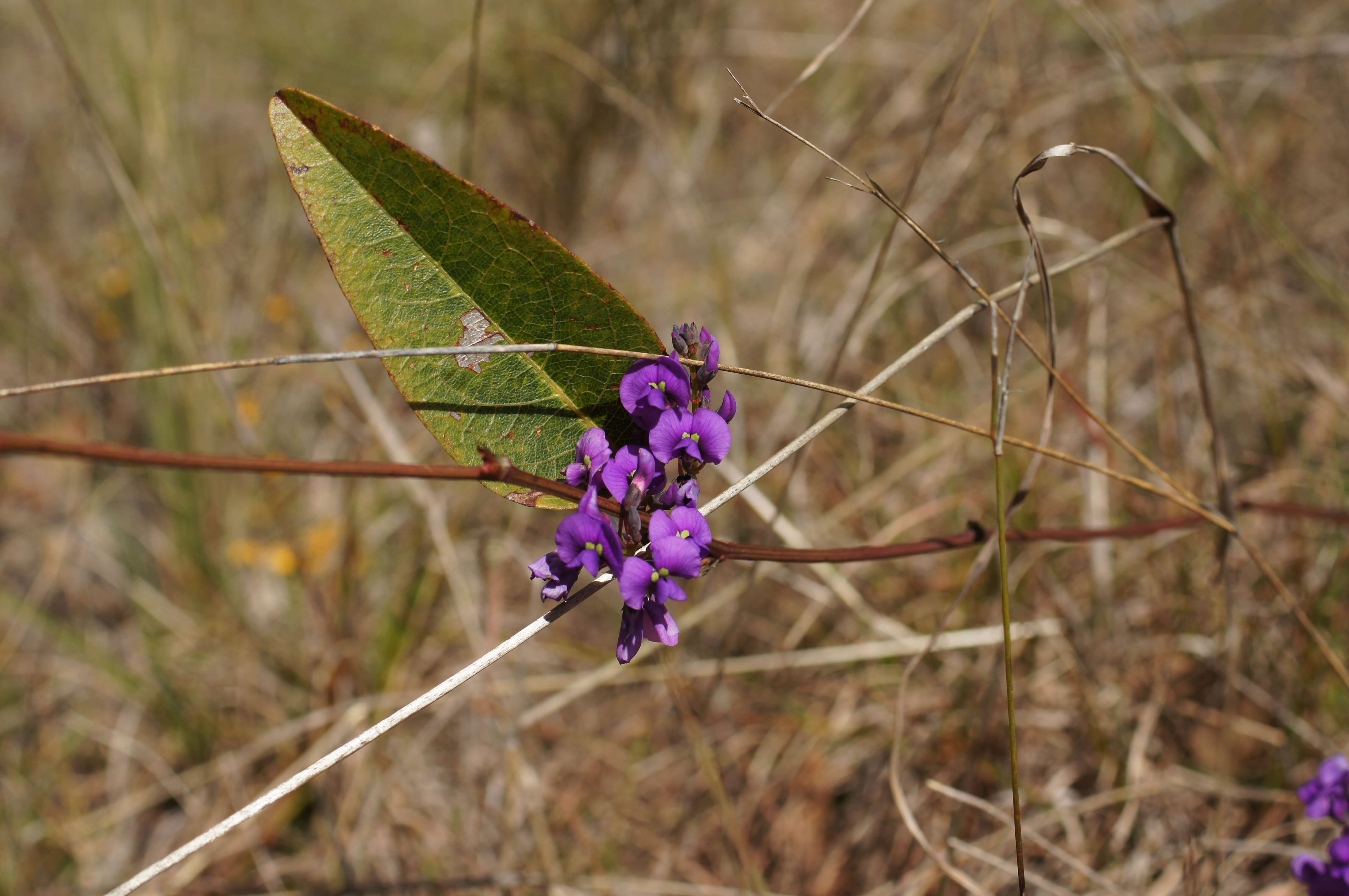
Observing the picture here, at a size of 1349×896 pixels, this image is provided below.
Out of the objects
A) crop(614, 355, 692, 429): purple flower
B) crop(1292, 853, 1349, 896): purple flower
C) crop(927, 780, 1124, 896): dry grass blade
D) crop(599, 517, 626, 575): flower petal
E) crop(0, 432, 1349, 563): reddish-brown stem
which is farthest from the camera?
crop(927, 780, 1124, 896): dry grass blade

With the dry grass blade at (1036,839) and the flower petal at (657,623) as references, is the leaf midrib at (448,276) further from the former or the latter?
the dry grass blade at (1036,839)

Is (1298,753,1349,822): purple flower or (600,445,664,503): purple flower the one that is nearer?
(600,445,664,503): purple flower

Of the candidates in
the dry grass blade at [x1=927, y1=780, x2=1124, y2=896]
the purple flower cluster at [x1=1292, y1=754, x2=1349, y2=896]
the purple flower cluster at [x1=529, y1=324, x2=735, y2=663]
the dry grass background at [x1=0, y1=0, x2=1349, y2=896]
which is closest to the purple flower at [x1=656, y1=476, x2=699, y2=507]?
the purple flower cluster at [x1=529, y1=324, x2=735, y2=663]

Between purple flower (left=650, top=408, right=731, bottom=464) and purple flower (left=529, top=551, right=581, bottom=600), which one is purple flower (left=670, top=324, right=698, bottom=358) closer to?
purple flower (left=650, top=408, right=731, bottom=464)

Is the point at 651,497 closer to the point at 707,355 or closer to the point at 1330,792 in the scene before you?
the point at 707,355

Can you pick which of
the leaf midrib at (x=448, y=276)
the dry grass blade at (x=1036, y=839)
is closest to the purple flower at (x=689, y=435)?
the leaf midrib at (x=448, y=276)
